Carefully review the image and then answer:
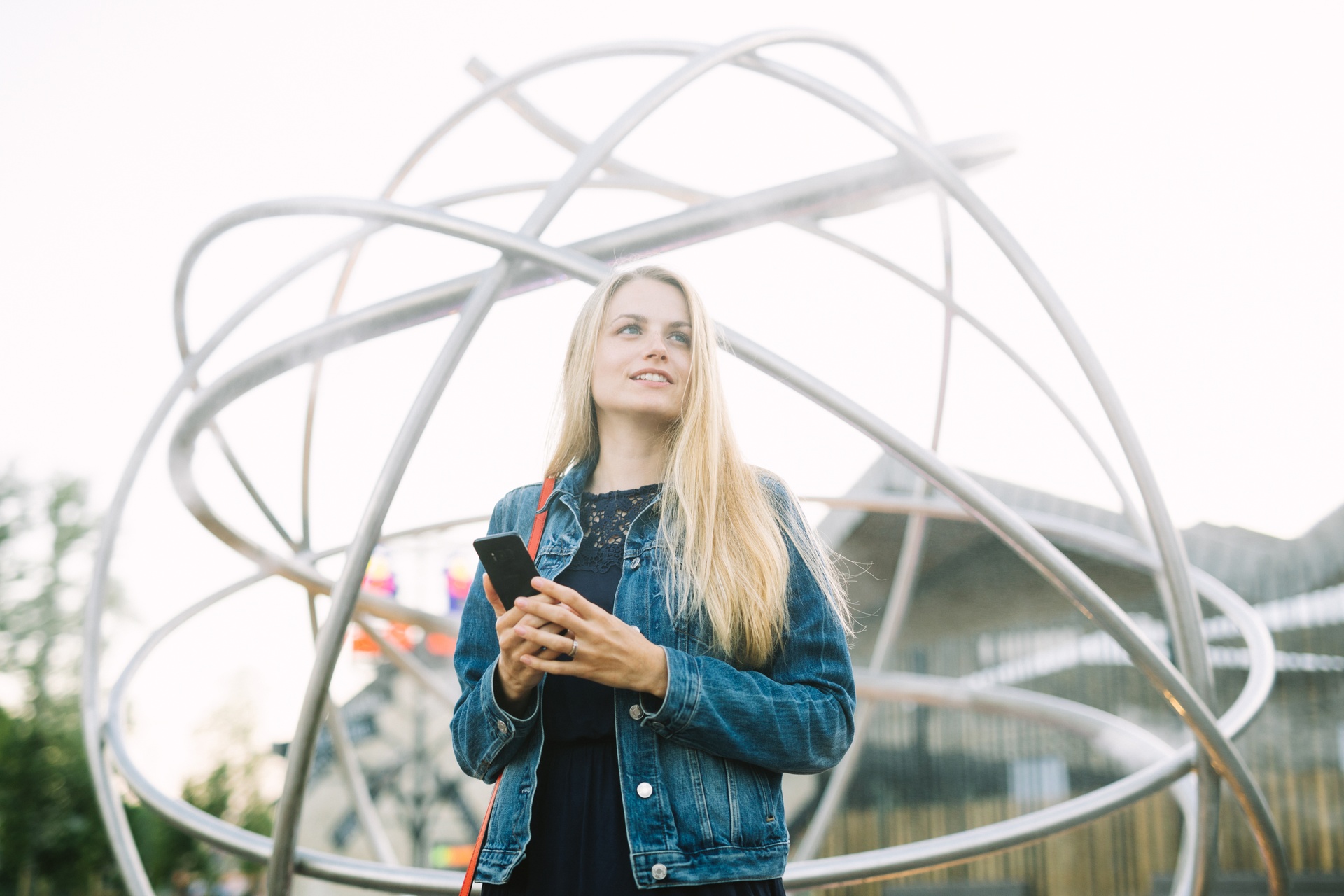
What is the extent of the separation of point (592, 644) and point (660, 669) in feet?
0.32

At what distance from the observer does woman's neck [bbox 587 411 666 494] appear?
5.62ft

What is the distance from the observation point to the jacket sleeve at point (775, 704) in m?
1.32

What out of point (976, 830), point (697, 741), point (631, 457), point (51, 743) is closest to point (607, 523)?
point (631, 457)

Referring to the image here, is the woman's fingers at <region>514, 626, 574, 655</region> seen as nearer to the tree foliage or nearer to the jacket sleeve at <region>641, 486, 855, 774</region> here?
the jacket sleeve at <region>641, 486, 855, 774</region>

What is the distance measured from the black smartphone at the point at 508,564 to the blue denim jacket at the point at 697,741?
0.13m

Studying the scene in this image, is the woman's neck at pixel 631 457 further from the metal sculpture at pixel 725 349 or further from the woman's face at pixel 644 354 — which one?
the metal sculpture at pixel 725 349

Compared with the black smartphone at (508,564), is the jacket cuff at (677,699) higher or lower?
lower

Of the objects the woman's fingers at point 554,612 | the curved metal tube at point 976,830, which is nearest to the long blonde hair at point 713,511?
the woman's fingers at point 554,612

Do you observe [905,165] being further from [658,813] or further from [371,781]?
[371,781]

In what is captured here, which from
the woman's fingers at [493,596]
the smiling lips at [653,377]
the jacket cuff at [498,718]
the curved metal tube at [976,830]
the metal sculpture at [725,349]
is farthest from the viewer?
the curved metal tube at [976,830]

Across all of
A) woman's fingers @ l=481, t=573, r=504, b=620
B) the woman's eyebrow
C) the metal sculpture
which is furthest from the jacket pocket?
the metal sculpture

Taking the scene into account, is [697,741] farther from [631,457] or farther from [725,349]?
[725,349]

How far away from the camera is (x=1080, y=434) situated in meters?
5.10

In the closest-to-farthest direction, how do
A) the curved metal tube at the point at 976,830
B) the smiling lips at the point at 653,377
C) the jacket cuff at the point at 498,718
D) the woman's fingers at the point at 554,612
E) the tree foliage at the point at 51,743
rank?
1. the woman's fingers at the point at 554,612
2. the jacket cuff at the point at 498,718
3. the smiling lips at the point at 653,377
4. the curved metal tube at the point at 976,830
5. the tree foliage at the point at 51,743
